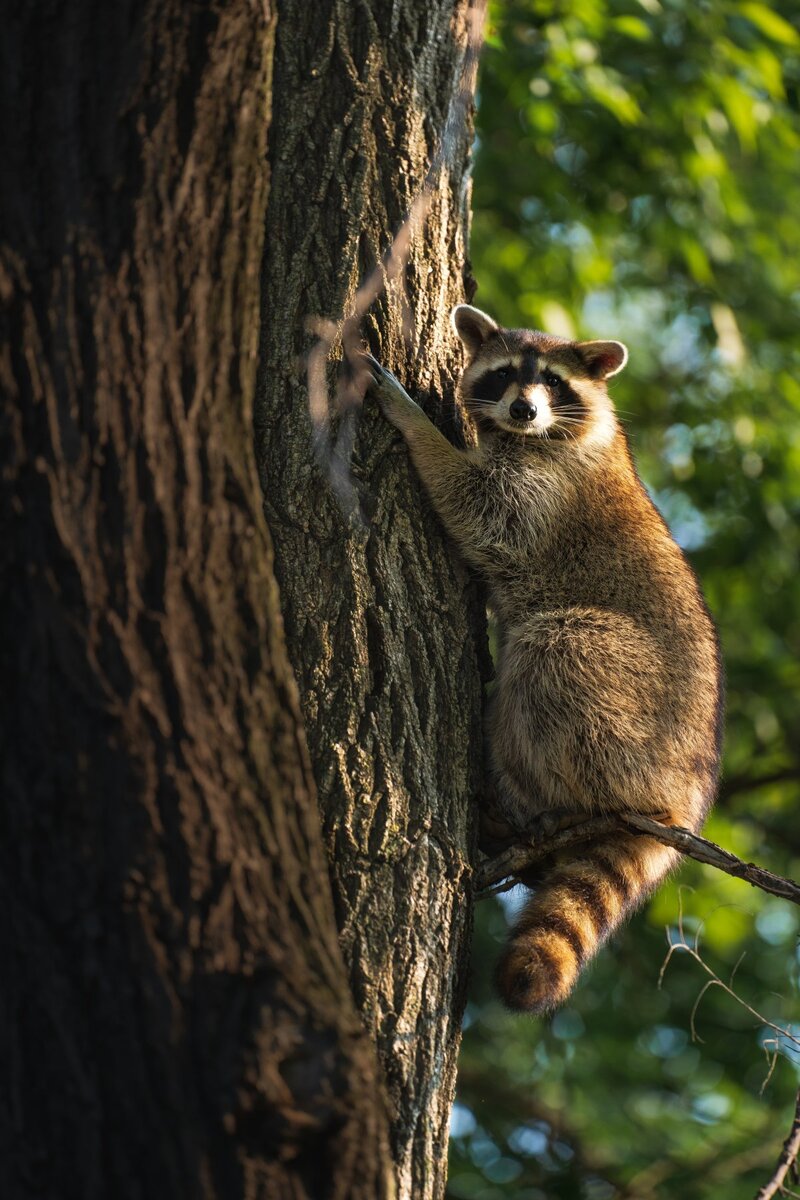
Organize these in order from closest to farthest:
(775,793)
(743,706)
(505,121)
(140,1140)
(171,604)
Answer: (140,1140) < (171,604) < (505,121) < (743,706) < (775,793)

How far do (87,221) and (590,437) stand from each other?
3.13 meters

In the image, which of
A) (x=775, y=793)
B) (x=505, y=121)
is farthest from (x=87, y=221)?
(x=775, y=793)

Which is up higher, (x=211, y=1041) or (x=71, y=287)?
(x=71, y=287)

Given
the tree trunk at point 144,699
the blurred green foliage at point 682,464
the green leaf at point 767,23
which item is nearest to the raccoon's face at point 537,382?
the blurred green foliage at point 682,464

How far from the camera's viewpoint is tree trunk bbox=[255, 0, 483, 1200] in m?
2.78

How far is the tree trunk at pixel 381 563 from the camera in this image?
2779 millimetres

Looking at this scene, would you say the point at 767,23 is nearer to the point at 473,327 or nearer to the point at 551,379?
the point at 551,379

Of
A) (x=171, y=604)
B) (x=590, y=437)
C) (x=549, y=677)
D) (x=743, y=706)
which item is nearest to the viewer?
(x=171, y=604)

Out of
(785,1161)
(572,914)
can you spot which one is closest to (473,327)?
(572,914)

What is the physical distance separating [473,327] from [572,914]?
2088 millimetres

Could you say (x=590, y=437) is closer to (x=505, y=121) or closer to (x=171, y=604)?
(x=505, y=121)

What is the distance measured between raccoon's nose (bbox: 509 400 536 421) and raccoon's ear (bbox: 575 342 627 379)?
26.1 inches

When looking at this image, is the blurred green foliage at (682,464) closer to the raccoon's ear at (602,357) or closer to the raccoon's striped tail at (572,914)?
the raccoon's ear at (602,357)

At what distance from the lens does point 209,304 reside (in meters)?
2.13
